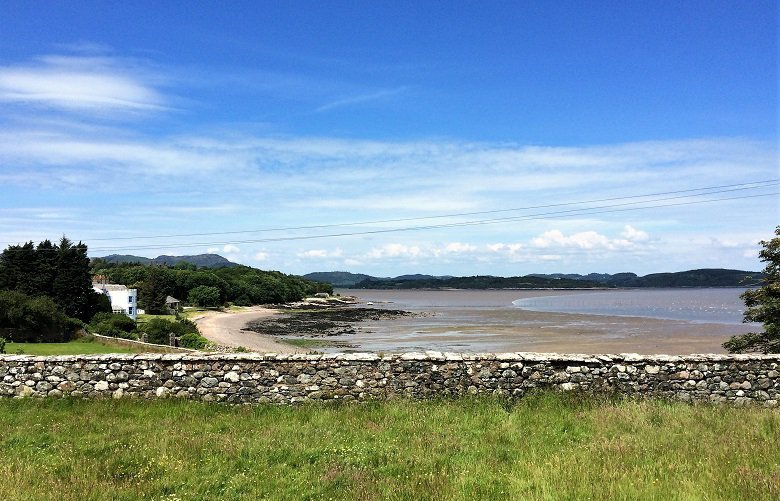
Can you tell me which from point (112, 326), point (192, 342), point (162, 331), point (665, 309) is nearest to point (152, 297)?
point (112, 326)

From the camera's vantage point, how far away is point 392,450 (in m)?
8.34

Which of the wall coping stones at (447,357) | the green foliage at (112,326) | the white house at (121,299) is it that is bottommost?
the green foliage at (112,326)

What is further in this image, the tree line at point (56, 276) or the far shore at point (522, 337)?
the tree line at point (56, 276)

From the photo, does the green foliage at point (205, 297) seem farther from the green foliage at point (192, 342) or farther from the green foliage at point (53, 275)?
the green foliage at point (192, 342)

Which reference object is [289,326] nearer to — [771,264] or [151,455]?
[771,264]

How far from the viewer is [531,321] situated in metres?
75.6

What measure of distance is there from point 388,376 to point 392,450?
367 centimetres

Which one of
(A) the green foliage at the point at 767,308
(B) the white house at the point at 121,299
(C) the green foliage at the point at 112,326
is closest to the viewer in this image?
(A) the green foliage at the point at 767,308

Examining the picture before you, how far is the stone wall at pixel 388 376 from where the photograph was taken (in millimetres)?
11828

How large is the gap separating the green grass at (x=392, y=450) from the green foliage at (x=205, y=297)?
111 metres

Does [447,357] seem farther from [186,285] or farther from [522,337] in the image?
[186,285]

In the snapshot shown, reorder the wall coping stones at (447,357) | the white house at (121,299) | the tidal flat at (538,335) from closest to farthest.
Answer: the wall coping stones at (447,357) < the tidal flat at (538,335) < the white house at (121,299)

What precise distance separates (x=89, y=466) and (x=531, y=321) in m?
72.8

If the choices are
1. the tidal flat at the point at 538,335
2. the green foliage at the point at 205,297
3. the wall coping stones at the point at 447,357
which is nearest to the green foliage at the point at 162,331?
the tidal flat at the point at 538,335
